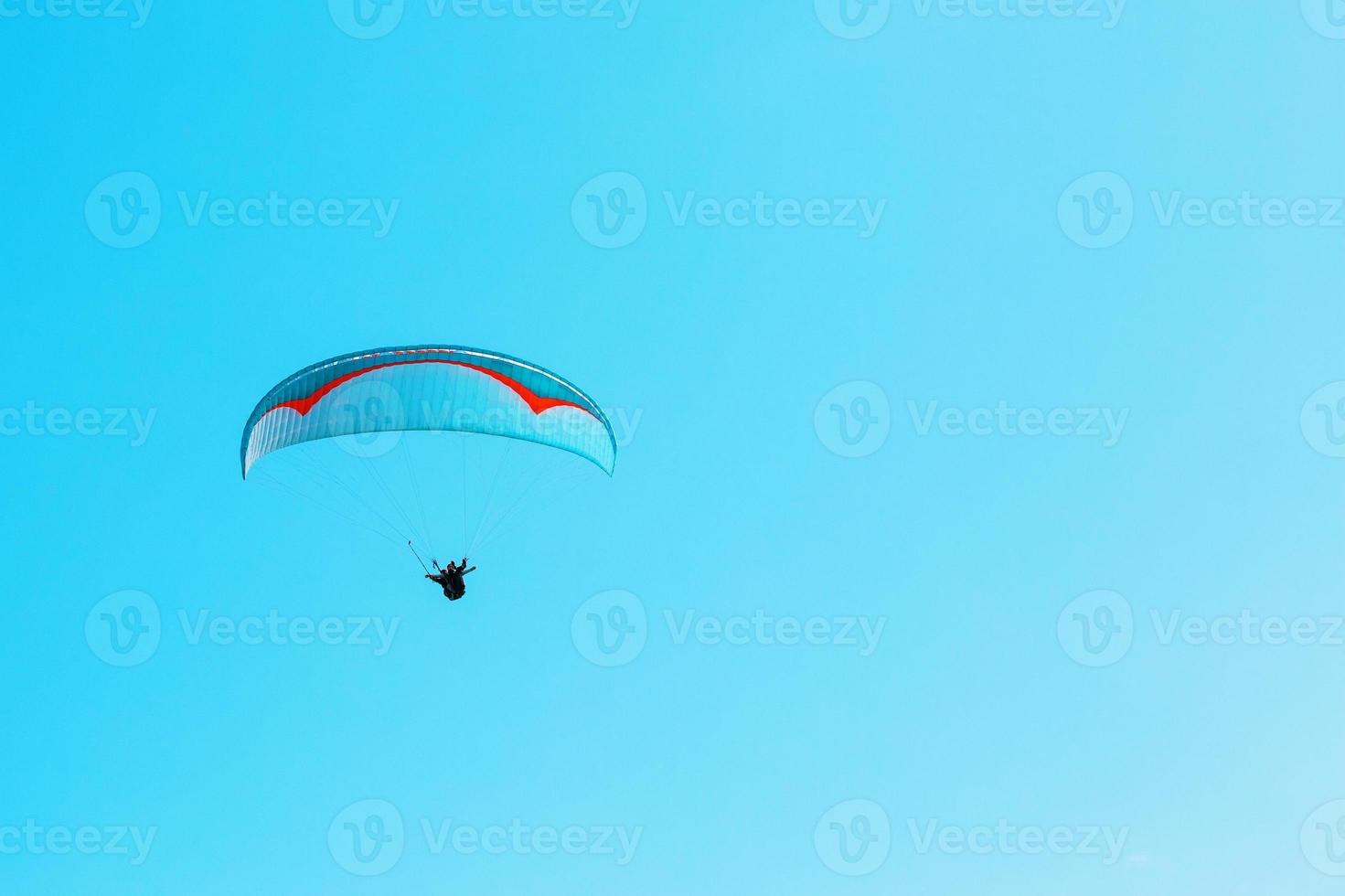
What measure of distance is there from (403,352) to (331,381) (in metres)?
1.65

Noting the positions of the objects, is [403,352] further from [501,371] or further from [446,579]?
[446,579]

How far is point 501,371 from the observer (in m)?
34.6

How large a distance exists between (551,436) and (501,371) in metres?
1.91

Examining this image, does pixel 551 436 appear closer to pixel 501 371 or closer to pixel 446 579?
pixel 501 371

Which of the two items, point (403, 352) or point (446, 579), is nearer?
point (403, 352)

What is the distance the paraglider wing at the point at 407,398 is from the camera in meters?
34.0

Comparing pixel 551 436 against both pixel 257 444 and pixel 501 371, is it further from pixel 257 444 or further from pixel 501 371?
pixel 257 444

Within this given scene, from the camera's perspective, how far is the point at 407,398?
34.0 meters

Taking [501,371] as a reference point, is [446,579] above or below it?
below

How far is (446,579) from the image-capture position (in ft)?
121

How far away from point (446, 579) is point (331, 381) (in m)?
5.67

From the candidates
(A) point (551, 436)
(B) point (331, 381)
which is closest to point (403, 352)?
(B) point (331, 381)

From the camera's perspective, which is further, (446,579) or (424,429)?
(446,579)

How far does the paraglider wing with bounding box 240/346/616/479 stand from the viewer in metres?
34.0
